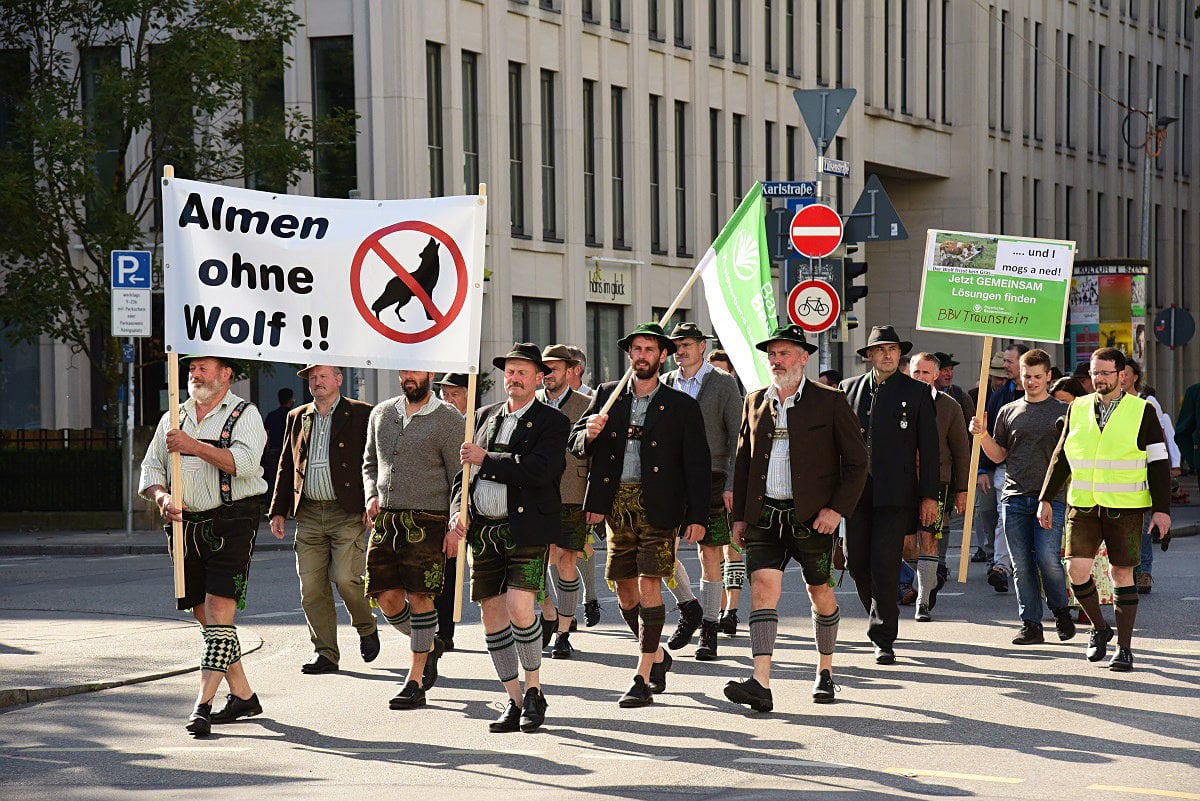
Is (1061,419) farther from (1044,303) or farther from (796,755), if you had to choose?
(796,755)

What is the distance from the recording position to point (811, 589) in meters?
10.8

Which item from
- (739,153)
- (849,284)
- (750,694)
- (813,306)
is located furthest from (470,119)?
(750,694)

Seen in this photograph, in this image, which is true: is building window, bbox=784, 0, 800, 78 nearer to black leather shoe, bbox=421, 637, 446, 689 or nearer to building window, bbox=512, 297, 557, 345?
building window, bbox=512, 297, 557, 345

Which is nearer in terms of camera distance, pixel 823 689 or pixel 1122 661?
pixel 823 689

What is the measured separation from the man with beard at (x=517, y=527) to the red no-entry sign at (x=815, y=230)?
444 inches

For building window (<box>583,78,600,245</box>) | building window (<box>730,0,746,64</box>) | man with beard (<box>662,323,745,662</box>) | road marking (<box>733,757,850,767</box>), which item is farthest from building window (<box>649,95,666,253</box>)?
road marking (<box>733,757,850,767</box>)

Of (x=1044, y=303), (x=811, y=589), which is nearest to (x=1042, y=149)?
(x=1044, y=303)

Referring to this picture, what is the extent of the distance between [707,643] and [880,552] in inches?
49.3

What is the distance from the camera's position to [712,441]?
13.2 m

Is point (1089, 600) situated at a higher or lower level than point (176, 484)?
lower

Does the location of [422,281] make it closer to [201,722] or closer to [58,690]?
[201,722]

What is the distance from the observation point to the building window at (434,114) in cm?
3391

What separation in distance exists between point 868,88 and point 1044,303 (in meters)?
35.0

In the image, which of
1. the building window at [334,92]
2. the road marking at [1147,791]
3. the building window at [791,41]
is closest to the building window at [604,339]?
the building window at [334,92]
